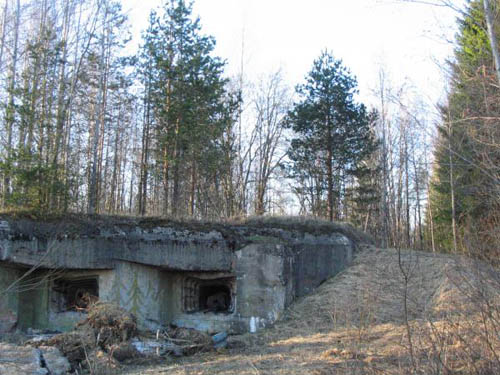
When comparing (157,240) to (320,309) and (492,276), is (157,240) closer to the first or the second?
(320,309)

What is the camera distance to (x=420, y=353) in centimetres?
463

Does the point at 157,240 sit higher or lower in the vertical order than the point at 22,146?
lower

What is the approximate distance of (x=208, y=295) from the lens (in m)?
11.5

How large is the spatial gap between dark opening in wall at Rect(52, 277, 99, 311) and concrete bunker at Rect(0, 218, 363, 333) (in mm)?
22

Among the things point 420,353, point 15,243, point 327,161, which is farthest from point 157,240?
point 327,161

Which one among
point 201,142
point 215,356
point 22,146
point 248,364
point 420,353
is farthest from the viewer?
point 201,142

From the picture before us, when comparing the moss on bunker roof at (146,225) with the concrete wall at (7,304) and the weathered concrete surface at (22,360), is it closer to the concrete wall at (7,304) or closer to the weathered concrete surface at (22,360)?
the concrete wall at (7,304)

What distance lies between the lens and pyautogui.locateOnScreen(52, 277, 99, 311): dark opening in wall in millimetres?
10352

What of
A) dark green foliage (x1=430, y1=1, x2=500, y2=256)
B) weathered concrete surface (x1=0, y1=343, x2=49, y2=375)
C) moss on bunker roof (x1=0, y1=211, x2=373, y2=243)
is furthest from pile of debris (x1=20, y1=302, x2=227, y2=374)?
dark green foliage (x1=430, y1=1, x2=500, y2=256)

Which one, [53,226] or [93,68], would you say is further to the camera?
[93,68]

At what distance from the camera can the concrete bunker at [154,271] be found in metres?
9.72

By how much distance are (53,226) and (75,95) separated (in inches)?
334

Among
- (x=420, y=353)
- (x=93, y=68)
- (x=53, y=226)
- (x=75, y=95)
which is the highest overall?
(x=93, y=68)

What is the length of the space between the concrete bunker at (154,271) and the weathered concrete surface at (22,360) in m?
2.54
